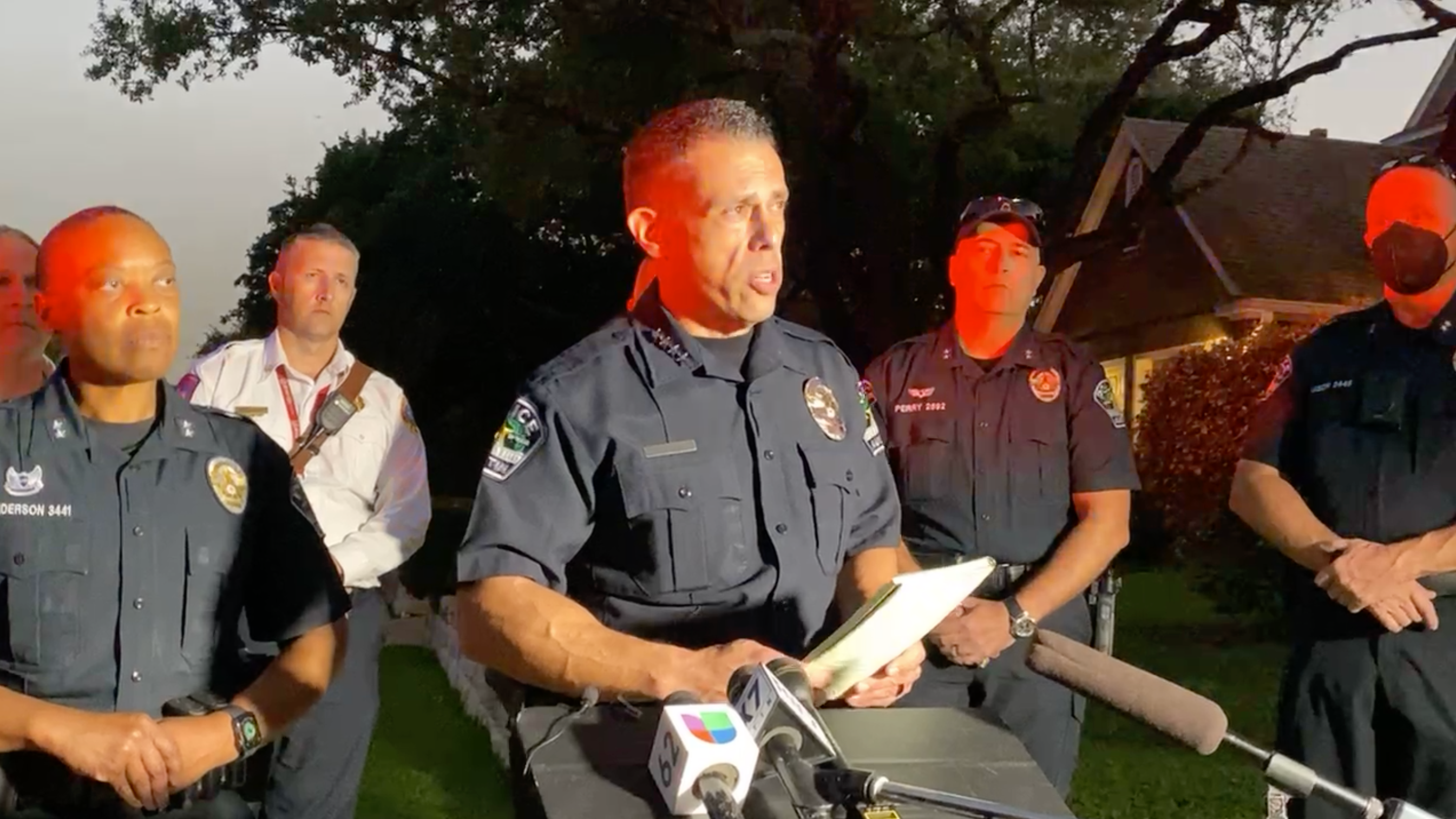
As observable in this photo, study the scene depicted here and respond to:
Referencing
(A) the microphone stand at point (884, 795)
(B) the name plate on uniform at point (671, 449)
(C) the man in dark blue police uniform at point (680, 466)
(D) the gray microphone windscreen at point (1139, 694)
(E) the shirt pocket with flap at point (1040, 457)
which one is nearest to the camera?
(A) the microphone stand at point (884, 795)

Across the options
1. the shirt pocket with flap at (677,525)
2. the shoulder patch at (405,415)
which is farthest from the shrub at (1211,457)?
the shirt pocket with flap at (677,525)

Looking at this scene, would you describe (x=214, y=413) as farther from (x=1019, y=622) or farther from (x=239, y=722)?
(x=1019, y=622)

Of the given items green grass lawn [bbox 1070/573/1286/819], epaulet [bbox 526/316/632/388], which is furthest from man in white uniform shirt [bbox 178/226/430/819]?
green grass lawn [bbox 1070/573/1286/819]

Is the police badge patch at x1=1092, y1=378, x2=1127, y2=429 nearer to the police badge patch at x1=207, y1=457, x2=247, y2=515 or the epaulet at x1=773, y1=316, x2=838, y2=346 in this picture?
the epaulet at x1=773, y1=316, x2=838, y2=346

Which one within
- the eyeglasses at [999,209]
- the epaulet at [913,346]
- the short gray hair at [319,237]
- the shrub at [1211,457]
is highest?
the eyeglasses at [999,209]

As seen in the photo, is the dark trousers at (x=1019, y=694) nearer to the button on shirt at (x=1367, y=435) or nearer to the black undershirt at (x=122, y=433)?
the button on shirt at (x=1367, y=435)

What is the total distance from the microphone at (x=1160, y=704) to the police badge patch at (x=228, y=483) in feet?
5.41

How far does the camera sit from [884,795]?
1.50 m

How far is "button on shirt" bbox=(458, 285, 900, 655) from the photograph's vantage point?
7.89 feet

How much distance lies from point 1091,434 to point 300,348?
7.99 ft

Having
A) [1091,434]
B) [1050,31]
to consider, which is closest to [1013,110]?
[1050,31]

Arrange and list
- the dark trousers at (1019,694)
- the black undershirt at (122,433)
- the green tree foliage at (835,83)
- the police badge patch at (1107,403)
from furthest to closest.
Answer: the green tree foliage at (835,83) → the police badge patch at (1107,403) → the dark trousers at (1019,694) → the black undershirt at (122,433)

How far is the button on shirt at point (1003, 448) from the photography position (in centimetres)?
398

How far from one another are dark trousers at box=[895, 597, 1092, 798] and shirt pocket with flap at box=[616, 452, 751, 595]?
1544 mm
